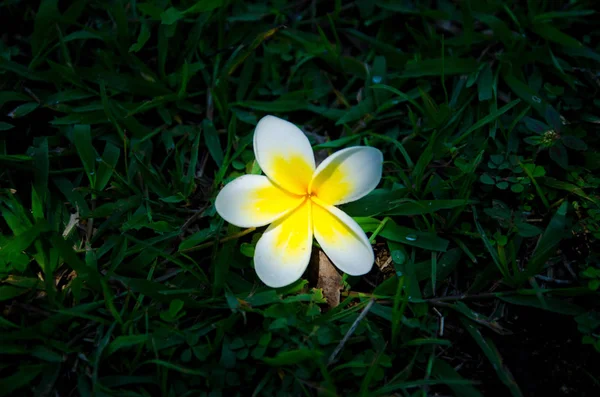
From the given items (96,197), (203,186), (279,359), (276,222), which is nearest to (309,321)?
(279,359)

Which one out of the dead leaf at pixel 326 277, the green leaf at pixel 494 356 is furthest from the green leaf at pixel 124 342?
the green leaf at pixel 494 356

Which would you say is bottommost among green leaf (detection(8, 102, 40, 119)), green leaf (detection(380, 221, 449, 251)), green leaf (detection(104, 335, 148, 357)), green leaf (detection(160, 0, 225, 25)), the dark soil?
the dark soil

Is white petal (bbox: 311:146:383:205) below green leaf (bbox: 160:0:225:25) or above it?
below

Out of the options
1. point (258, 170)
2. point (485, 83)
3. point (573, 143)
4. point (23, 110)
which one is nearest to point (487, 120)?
point (485, 83)

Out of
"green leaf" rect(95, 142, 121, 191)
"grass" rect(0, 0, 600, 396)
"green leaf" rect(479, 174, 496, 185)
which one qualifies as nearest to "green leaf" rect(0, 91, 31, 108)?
"grass" rect(0, 0, 600, 396)

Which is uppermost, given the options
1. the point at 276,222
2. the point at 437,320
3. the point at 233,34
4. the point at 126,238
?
the point at 233,34

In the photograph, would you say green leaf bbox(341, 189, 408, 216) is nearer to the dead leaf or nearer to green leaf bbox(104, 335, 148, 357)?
the dead leaf

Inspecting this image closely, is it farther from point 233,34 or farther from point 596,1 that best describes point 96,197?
point 596,1
